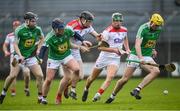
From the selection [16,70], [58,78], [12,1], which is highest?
[16,70]

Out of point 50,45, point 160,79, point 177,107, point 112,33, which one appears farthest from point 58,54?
point 160,79

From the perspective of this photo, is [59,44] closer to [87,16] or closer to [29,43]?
[29,43]

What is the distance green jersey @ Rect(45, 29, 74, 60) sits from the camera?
20391 millimetres

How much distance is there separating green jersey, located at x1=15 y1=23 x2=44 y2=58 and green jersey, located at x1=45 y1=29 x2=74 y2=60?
3.64ft

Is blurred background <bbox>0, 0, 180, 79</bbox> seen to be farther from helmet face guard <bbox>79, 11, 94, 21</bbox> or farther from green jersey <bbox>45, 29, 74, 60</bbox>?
green jersey <bbox>45, 29, 74, 60</bbox>

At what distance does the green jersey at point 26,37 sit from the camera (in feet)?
70.2

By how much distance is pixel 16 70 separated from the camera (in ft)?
73.4

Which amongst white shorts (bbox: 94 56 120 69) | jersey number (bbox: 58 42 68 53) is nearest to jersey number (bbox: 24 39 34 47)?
jersey number (bbox: 58 42 68 53)

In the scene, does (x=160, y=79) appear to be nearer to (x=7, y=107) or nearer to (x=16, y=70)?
(x=16, y=70)

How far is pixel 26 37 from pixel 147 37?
3.25m

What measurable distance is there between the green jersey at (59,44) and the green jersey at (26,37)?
111 cm

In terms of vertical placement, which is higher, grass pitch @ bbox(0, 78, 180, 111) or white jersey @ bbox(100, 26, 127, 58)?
white jersey @ bbox(100, 26, 127, 58)

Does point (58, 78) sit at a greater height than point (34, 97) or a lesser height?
lesser

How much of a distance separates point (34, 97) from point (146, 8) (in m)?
16.1
